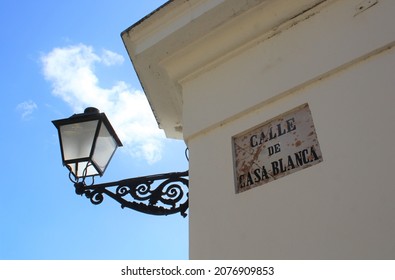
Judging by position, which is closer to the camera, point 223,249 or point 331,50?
point 223,249

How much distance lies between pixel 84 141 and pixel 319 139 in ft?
5.89

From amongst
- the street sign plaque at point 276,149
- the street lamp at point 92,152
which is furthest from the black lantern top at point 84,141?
the street sign plaque at point 276,149

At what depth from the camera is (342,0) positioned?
8.48ft

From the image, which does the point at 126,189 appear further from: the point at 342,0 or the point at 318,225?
the point at 342,0

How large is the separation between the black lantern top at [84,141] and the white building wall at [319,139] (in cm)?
77

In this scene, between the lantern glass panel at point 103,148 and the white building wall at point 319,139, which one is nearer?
the white building wall at point 319,139

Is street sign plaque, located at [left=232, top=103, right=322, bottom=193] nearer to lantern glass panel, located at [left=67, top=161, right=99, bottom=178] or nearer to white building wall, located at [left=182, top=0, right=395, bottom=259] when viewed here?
white building wall, located at [left=182, top=0, right=395, bottom=259]

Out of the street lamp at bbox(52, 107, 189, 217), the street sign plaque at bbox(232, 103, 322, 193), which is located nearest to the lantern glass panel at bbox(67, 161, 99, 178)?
the street lamp at bbox(52, 107, 189, 217)

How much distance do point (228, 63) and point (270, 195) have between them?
3.43ft

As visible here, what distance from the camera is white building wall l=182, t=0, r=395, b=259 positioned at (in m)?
1.89

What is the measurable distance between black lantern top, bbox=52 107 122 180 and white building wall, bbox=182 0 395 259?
0.77 metres

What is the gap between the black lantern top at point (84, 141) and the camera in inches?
130

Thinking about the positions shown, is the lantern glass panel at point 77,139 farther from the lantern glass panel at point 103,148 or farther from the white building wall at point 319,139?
the white building wall at point 319,139
